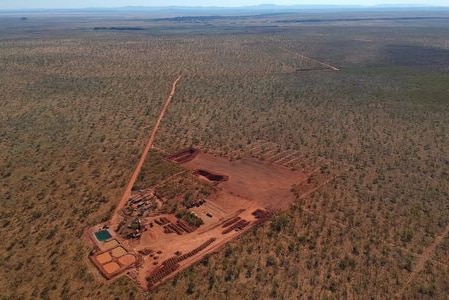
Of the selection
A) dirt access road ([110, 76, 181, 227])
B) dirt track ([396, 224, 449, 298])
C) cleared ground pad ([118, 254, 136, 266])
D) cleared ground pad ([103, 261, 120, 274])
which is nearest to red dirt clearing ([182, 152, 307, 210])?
dirt access road ([110, 76, 181, 227])

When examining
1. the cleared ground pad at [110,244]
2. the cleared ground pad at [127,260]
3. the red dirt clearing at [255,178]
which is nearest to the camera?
the cleared ground pad at [127,260]

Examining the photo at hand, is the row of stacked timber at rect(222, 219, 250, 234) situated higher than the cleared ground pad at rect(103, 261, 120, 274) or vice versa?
the cleared ground pad at rect(103, 261, 120, 274)

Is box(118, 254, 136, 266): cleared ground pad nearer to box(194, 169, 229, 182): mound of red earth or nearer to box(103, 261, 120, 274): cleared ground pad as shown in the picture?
box(103, 261, 120, 274): cleared ground pad

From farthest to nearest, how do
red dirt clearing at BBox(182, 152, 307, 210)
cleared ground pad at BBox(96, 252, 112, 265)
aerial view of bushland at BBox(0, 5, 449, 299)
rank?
1. red dirt clearing at BBox(182, 152, 307, 210)
2. cleared ground pad at BBox(96, 252, 112, 265)
3. aerial view of bushland at BBox(0, 5, 449, 299)

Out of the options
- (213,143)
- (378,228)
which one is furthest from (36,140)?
(378,228)

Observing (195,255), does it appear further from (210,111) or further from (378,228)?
(210,111)

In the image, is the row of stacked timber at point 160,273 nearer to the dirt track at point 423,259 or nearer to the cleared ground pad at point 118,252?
the cleared ground pad at point 118,252

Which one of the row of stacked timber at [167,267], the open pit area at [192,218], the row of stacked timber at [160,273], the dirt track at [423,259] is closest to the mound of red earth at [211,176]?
the open pit area at [192,218]

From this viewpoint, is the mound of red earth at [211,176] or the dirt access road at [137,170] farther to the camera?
the mound of red earth at [211,176]
